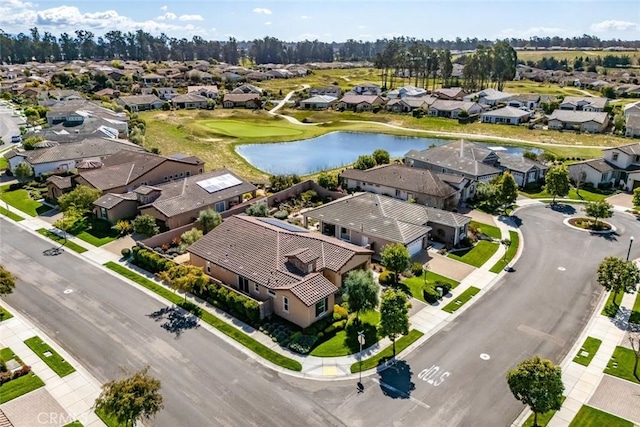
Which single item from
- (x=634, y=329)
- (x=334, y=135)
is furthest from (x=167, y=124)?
(x=634, y=329)

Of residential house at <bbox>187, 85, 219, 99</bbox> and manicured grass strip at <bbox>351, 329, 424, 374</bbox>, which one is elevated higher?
residential house at <bbox>187, 85, 219, 99</bbox>

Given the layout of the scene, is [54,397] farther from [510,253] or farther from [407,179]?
[407,179]

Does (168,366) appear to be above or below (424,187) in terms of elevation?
below

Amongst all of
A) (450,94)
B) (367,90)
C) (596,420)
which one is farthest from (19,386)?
(367,90)

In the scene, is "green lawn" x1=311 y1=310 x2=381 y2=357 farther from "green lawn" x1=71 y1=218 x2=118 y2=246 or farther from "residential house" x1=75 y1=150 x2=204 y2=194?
"residential house" x1=75 y1=150 x2=204 y2=194

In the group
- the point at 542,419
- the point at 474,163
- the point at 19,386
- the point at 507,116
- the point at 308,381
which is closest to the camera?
the point at 542,419

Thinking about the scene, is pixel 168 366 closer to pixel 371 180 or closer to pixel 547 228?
pixel 371 180

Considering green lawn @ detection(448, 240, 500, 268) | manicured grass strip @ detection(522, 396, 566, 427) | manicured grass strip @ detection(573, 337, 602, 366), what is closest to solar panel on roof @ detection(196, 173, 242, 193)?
green lawn @ detection(448, 240, 500, 268)
